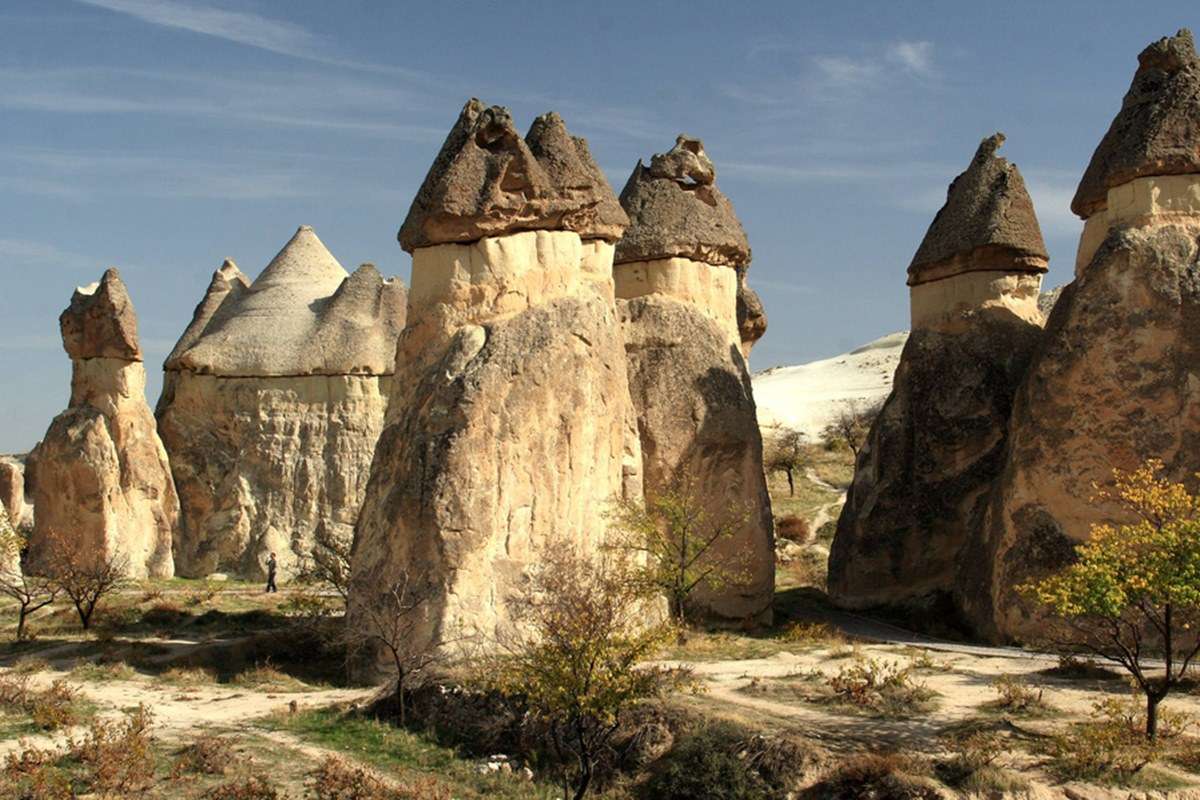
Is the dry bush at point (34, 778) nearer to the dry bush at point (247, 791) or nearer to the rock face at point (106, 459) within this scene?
the dry bush at point (247, 791)

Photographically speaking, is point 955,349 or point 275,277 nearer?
point 955,349

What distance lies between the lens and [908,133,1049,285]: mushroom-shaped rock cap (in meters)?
21.8

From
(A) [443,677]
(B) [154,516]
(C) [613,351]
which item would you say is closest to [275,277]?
(B) [154,516]

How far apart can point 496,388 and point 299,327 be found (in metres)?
13.6

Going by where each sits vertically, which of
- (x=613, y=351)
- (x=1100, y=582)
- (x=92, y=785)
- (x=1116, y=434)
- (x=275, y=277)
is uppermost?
(x=275, y=277)

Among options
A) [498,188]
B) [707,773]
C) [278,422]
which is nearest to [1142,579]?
[707,773]

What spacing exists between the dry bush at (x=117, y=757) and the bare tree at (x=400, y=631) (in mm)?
2641

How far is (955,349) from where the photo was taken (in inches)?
874

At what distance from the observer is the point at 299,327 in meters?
28.6

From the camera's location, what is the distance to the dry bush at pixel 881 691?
13.7m

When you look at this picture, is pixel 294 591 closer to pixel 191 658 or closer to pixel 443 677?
pixel 191 658

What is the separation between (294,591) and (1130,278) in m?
14.1

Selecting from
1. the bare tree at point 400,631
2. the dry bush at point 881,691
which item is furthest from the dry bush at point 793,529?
the bare tree at point 400,631

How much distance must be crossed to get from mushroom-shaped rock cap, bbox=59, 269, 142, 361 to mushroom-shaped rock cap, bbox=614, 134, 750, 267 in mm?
10234
